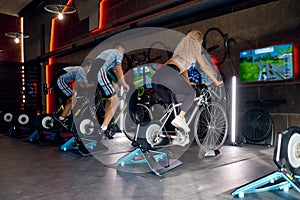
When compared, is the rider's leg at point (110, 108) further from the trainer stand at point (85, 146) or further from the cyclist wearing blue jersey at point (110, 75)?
the trainer stand at point (85, 146)

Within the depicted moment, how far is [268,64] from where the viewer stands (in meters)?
4.52

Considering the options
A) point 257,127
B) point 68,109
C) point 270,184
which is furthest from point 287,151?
point 68,109

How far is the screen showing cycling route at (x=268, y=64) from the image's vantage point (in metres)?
4.26

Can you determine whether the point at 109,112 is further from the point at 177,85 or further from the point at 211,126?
the point at 211,126

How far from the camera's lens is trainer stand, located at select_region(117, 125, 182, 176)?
122 inches

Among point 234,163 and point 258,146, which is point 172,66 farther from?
point 258,146

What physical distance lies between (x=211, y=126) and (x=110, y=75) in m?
1.71

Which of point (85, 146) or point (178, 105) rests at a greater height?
point (178, 105)

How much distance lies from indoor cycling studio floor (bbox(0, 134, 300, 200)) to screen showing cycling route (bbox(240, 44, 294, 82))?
1.18 m

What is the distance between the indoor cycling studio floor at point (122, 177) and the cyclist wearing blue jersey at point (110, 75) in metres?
0.62

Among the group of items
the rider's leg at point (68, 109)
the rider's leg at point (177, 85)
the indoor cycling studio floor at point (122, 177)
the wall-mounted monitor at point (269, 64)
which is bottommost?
the indoor cycling studio floor at point (122, 177)

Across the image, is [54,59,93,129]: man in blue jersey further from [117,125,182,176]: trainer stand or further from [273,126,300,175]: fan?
[273,126,300,175]: fan

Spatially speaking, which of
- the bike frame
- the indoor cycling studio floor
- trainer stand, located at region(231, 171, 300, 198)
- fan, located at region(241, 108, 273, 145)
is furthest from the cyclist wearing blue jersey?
trainer stand, located at region(231, 171, 300, 198)

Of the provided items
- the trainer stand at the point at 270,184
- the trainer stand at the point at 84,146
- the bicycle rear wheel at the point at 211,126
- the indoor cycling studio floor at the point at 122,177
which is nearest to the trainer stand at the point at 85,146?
the trainer stand at the point at 84,146
